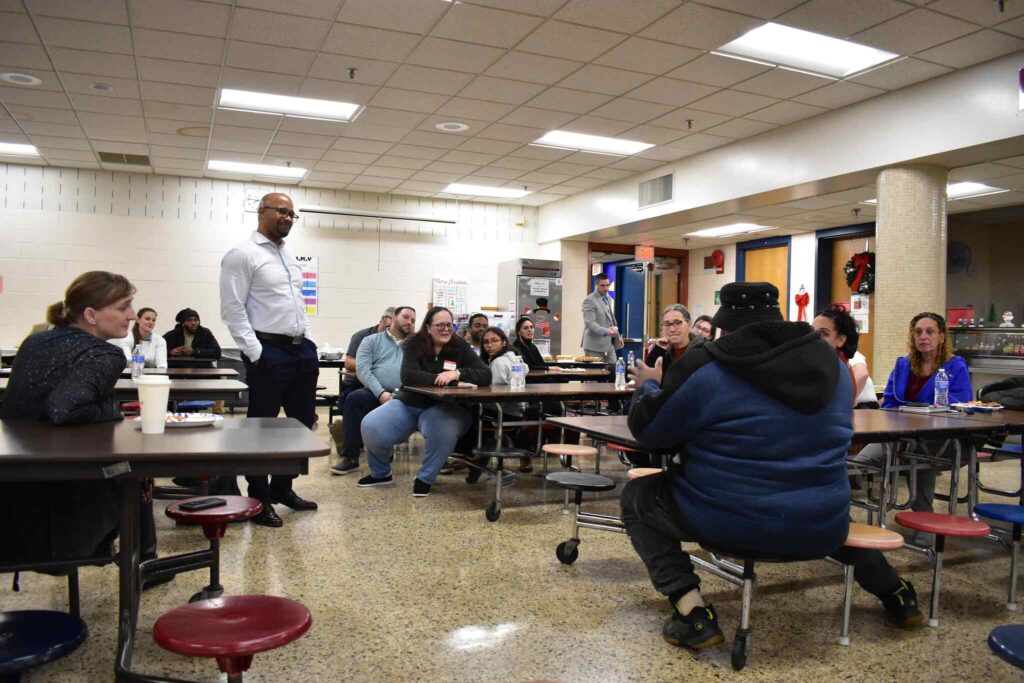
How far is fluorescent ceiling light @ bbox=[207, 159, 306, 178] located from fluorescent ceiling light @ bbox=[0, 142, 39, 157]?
1.86 meters

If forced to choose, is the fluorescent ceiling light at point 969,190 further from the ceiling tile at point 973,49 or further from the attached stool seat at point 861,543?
the attached stool seat at point 861,543

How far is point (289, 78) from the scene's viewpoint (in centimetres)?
601

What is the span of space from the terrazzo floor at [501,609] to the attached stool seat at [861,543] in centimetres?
7

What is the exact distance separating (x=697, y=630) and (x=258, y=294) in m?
2.59

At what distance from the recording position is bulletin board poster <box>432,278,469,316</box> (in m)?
11.0

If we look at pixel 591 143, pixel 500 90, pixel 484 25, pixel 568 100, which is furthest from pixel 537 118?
pixel 484 25

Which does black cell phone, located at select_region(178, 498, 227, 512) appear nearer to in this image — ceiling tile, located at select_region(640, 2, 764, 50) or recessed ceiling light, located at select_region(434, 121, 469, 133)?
ceiling tile, located at select_region(640, 2, 764, 50)

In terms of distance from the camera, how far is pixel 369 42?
5242 mm

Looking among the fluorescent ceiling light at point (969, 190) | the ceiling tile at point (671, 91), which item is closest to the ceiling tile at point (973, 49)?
the ceiling tile at point (671, 91)

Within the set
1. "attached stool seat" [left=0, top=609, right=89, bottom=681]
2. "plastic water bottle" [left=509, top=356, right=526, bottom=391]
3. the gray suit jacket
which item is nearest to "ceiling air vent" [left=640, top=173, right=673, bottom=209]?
the gray suit jacket

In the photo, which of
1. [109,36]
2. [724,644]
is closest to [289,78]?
[109,36]

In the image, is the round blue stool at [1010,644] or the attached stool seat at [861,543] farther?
the attached stool seat at [861,543]

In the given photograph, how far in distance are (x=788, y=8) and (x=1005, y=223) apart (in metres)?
8.25

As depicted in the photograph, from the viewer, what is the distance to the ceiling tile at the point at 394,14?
15.2ft
